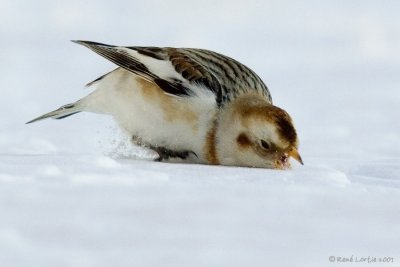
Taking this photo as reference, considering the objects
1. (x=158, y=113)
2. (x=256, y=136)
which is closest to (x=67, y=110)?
(x=158, y=113)

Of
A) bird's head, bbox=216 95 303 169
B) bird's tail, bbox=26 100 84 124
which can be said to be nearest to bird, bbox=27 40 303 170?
bird's head, bbox=216 95 303 169

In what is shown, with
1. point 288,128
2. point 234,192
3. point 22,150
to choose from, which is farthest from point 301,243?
point 22,150

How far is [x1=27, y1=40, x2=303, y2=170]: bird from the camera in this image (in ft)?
17.0

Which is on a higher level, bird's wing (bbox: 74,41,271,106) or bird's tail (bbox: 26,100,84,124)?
bird's wing (bbox: 74,41,271,106)

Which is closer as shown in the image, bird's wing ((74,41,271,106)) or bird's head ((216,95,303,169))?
bird's head ((216,95,303,169))

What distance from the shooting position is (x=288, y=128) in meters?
5.09

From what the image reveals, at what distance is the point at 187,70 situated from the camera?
18.3 ft

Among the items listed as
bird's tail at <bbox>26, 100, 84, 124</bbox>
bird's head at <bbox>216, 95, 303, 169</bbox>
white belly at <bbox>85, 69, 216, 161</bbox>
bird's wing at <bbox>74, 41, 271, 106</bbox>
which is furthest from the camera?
bird's tail at <bbox>26, 100, 84, 124</bbox>

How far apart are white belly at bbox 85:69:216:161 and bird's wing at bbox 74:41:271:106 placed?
6 centimetres

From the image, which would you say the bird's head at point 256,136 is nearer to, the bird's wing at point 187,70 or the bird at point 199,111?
the bird at point 199,111

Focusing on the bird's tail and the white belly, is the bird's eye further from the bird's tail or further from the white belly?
the bird's tail

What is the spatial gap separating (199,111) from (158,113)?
0.90 feet

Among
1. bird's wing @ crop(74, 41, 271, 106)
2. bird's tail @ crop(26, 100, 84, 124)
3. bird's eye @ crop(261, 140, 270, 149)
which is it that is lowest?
bird's tail @ crop(26, 100, 84, 124)

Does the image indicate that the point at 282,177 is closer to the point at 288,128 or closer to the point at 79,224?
the point at 288,128
